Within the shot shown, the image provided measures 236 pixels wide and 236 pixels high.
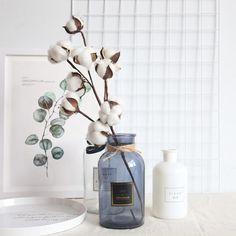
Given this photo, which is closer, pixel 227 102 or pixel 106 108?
pixel 106 108

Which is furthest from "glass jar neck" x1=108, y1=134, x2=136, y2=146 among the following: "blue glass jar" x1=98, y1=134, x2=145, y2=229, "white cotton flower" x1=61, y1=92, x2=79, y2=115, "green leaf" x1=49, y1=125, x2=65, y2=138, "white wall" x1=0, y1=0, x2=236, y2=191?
"white wall" x1=0, y1=0, x2=236, y2=191

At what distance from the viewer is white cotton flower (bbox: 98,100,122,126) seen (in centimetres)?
80

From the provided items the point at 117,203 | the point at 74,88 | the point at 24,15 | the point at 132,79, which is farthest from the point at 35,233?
the point at 24,15

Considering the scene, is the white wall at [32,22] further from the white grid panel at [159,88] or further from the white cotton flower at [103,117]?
the white cotton flower at [103,117]

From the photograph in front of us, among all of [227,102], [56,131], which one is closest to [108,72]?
[56,131]

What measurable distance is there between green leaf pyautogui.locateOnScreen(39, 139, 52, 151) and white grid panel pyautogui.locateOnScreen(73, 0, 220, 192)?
26cm

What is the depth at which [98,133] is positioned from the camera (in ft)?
2.67

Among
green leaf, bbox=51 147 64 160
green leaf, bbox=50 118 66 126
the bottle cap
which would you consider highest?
green leaf, bbox=50 118 66 126

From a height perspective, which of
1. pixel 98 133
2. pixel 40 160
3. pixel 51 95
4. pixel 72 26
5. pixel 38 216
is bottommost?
pixel 38 216

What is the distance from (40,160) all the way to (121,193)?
1.32ft

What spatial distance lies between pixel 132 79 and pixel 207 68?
0.87 feet

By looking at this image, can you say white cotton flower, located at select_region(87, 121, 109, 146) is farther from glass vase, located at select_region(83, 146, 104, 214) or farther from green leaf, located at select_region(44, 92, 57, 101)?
green leaf, located at select_region(44, 92, 57, 101)

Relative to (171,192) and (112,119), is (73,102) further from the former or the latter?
(171,192)

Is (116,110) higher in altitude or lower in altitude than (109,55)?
lower
